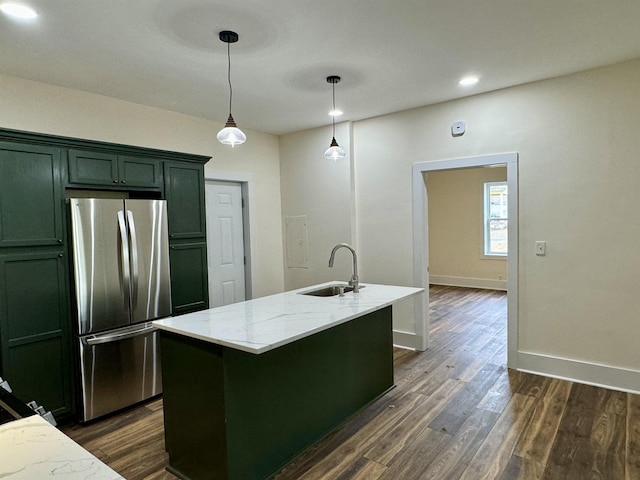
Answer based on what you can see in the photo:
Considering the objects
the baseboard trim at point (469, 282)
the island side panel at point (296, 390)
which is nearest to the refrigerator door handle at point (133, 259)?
the island side panel at point (296, 390)

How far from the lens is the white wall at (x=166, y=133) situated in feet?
10.2

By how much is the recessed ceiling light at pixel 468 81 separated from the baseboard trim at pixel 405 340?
8.65 ft

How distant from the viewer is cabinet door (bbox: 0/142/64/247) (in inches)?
102

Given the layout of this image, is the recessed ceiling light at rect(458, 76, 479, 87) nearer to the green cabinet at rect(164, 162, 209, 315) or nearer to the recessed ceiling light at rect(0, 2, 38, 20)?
the green cabinet at rect(164, 162, 209, 315)

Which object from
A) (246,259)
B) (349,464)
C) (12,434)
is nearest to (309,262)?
(246,259)

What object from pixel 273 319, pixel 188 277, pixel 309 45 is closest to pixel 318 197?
pixel 188 277

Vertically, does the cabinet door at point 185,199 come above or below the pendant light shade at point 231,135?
below

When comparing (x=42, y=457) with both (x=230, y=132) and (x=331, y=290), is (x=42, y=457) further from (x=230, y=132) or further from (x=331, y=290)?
(x=331, y=290)

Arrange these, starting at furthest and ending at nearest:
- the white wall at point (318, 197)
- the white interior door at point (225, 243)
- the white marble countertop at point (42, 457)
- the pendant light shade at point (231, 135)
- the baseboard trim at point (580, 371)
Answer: the white wall at point (318, 197)
the white interior door at point (225, 243)
the baseboard trim at point (580, 371)
the pendant light shade at point (231, 135)
the white marble countertop at point (42, 457)

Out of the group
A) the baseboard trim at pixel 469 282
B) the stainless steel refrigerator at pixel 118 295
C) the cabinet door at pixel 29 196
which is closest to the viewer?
the cabinet door at pixel 29 196

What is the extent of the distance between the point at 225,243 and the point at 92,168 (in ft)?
6.29

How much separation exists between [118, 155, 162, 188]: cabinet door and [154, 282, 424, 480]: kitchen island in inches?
58.2

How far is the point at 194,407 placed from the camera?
2.13 m

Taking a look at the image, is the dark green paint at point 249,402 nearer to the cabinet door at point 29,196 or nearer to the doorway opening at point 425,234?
the cabinet door at point 29,196
